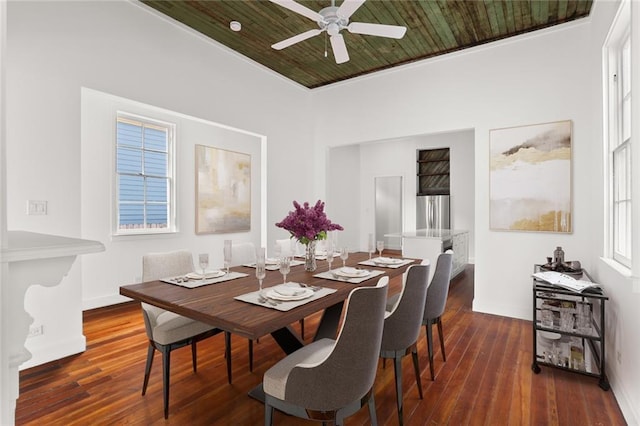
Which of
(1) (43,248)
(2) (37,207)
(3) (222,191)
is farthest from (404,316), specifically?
(3) (222,191)

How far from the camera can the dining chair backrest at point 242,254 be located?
313cm

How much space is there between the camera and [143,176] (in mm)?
4578

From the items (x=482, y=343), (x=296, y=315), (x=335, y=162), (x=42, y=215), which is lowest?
(x=482, y=343)

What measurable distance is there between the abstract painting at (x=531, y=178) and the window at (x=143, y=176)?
4.36 meters

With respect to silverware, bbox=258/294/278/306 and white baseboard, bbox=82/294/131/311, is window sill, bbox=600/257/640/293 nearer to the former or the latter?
silverware, bbox=258/294/278/306

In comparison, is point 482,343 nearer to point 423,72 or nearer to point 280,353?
point 280,353

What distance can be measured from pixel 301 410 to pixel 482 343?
2299 millimetres

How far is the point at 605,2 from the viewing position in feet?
8.81

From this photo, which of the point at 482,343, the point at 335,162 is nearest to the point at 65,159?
the point at 482,343

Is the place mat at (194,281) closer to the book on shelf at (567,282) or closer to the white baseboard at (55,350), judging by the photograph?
the white baseboard at (55,350)

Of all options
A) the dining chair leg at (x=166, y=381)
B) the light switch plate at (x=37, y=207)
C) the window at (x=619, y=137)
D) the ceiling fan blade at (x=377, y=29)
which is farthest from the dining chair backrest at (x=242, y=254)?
the window at (x=619, y=137)

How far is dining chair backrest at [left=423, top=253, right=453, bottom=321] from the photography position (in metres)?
2.42

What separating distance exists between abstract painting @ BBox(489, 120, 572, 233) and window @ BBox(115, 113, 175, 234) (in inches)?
172

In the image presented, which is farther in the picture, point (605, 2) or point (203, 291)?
point (605, 2)
